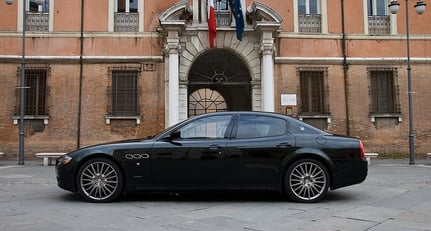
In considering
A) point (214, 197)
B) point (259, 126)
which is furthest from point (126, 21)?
point (259, 126)

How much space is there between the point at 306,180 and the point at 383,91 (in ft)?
45.6

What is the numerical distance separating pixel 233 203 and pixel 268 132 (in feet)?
4.39

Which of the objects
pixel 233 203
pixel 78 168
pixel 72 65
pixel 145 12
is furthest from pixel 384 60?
pixel 78 168

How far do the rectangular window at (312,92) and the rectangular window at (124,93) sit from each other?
23.3 feet

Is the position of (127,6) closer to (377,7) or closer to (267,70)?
(267,70)

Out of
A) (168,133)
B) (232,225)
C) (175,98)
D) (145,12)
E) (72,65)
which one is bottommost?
(232,225)

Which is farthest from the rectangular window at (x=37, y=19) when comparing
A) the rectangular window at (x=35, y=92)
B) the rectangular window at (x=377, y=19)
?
the rectangular window at (x=377, y=19)

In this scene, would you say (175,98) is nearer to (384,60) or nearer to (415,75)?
(384,60)

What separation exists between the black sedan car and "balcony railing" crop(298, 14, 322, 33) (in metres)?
13.0

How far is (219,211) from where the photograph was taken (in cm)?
695

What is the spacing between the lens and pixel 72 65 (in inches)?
746

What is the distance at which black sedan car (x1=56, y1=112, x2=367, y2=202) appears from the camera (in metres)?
7.52

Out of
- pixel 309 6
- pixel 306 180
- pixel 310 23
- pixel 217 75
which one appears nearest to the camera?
pixel 306 180

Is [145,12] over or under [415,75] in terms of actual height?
over
